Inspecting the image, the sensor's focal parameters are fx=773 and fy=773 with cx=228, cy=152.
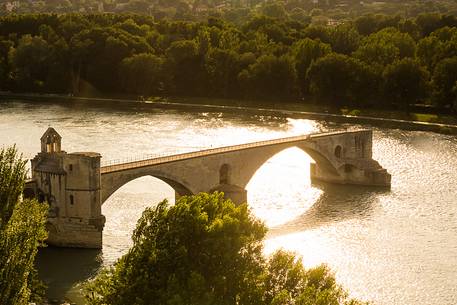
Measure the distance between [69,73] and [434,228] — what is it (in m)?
84.7

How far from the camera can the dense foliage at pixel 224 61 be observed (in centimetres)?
10956

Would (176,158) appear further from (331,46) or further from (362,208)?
(331,46)

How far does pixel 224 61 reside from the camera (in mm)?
119438

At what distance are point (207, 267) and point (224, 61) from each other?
9061 cm

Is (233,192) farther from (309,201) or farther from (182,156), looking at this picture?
(309,201)

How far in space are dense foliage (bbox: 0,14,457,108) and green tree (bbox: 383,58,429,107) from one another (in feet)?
0.45

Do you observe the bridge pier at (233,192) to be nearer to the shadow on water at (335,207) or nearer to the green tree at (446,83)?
the shadow on water at (335,207)

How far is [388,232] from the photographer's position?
2146 inches

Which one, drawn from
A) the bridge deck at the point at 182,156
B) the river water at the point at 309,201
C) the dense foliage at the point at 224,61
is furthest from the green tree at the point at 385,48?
the bridge deck at the point at 182,156

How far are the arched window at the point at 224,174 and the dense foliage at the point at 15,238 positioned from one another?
1123 inches

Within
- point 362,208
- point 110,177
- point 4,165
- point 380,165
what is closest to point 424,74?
point 380,165

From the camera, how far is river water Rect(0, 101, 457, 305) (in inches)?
1790

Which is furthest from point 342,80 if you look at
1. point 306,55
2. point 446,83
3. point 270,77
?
point 446,83

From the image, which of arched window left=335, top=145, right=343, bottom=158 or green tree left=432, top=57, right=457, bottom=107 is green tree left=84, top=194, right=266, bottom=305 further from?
green tree left=432, top=57, right=457, bottom=107
